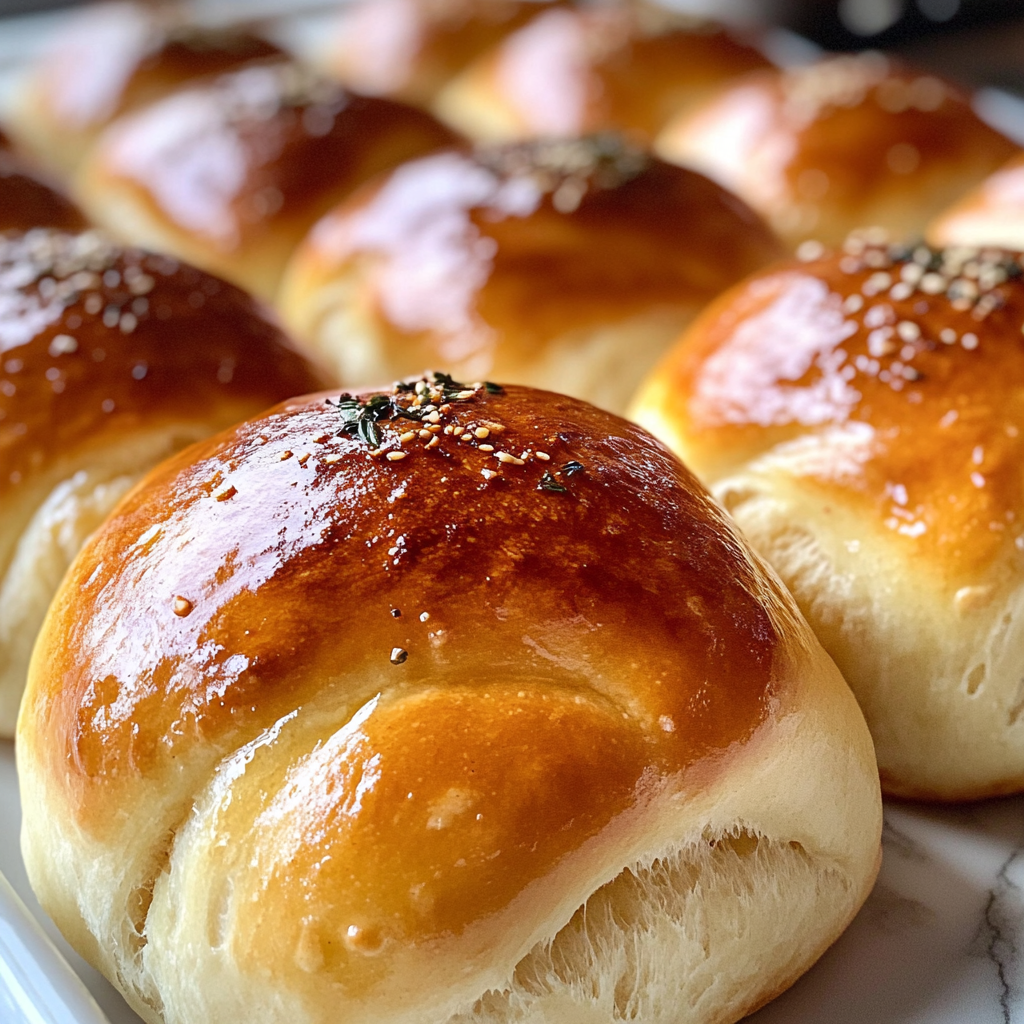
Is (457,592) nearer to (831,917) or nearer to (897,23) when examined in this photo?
(831,917)

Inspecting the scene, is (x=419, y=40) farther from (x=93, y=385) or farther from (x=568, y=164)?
(x=93, y=385)

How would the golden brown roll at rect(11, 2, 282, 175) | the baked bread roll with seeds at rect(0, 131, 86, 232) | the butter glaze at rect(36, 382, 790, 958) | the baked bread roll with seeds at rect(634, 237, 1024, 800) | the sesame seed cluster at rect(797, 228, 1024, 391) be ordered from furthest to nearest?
the golden brown roll at rect(11, 2, 282, 175) < the baked bread roll with seeds at rect(0, 131, 86, 232) < the sesame seed cluster at rect(797, 228, 1024, 391) < the baked bread roll with seeds at rect(634, 237, 1024, 800) < the butter glaze at rect(36, 382, 790, 958)

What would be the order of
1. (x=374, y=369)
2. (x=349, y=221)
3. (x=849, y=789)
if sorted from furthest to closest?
(x=349, y=221)
(x=374, y=369)
(x=849, y=789)

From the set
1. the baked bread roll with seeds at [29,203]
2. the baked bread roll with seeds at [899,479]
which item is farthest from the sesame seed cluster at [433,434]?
the baked bread roll with seeds at [29,203]

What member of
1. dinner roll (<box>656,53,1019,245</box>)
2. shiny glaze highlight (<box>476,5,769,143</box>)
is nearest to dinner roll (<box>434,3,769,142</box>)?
shiny glaze highlight (<box>476,5,769,143</box>)

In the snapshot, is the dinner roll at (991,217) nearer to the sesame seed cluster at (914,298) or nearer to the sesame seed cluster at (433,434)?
the sesame seed cluster at (914,298)

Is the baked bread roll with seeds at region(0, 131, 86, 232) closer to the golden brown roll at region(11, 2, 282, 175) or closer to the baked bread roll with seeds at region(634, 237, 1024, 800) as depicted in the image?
the golden brown roll at region(11, 2, 282, 175)

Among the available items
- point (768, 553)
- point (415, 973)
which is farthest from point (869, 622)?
point (415, 973)
